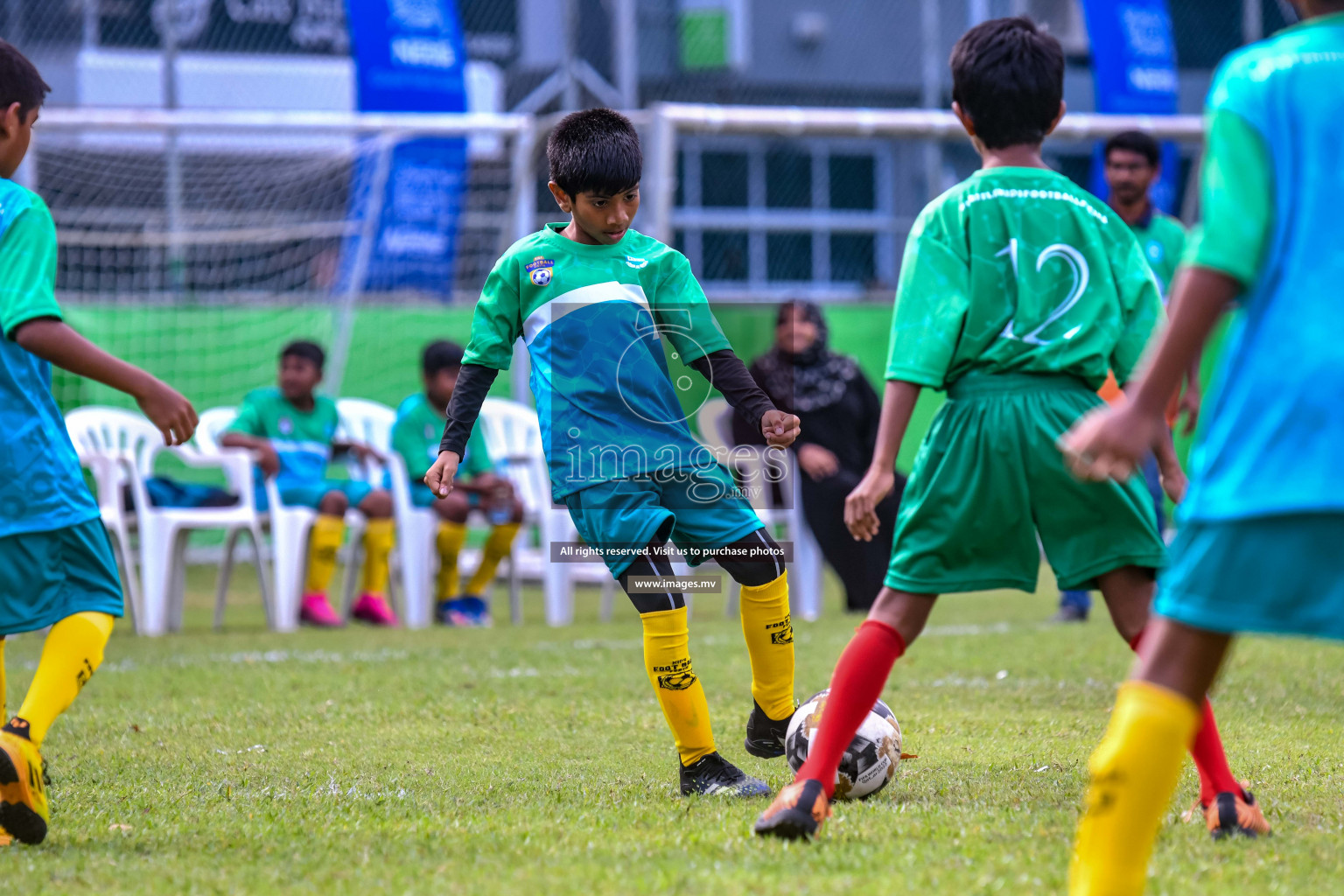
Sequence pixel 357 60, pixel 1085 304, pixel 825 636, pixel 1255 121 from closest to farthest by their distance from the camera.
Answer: pixel 1255 121, pixel 1085 304, pixel 825 636, pixel 357 60

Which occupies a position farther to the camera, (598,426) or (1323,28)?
(598,426)

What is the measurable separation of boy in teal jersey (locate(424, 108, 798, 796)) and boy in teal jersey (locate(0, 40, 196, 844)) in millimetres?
808

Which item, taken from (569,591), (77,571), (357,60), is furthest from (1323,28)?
(357,60)

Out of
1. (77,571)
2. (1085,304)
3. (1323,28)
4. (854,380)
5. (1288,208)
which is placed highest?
(1323,28)

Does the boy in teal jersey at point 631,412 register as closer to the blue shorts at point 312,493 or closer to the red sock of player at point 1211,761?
the red sock of player at point 1211,761

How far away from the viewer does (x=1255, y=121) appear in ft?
6.86

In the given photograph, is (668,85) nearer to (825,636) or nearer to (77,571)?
(825,636)

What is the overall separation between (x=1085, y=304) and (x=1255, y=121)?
0.85 meters

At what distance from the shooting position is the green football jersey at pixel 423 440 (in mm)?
8766

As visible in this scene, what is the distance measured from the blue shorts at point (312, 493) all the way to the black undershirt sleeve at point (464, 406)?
512 centimetres

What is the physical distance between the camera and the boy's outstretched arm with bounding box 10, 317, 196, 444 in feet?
9.21

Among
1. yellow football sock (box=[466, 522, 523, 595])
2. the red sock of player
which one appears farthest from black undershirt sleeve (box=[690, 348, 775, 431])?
yellow football sock (box=[466, 522, 523, 595])

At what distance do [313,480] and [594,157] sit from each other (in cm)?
563

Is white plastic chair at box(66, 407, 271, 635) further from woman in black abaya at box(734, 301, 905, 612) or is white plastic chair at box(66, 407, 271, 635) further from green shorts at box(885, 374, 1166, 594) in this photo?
green shorts at box(885, 374, 1166, 594)
